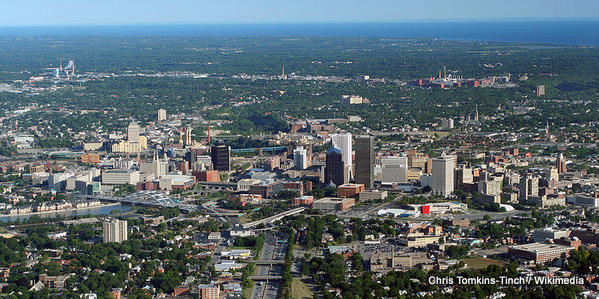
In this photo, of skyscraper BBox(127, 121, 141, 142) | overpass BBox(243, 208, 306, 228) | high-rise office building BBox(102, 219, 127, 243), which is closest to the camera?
high-rise office building BBox(102, 219, 127, 243)

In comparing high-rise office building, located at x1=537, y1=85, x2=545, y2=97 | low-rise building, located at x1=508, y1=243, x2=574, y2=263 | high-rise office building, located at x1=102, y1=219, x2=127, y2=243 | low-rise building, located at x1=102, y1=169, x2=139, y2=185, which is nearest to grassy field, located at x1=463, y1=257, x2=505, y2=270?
low-rise building, located at x1=508, y1=243, x2=574, y2=263

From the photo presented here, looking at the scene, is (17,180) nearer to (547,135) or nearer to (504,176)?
(504,176)

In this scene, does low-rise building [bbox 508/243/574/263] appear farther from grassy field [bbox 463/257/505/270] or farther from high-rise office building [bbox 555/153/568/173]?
high-rise office building [bbox 555/153/568/173]

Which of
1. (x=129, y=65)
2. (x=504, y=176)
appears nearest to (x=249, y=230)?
(x=504, y=176)

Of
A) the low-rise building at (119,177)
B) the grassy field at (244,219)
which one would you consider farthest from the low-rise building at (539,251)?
the low-rise building at (119,177)

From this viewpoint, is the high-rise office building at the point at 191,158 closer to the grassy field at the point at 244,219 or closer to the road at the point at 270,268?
the grassy field at the point at 244,219

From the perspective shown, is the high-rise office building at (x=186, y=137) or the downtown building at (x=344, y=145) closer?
the downtown building at (x=344, y=145)
